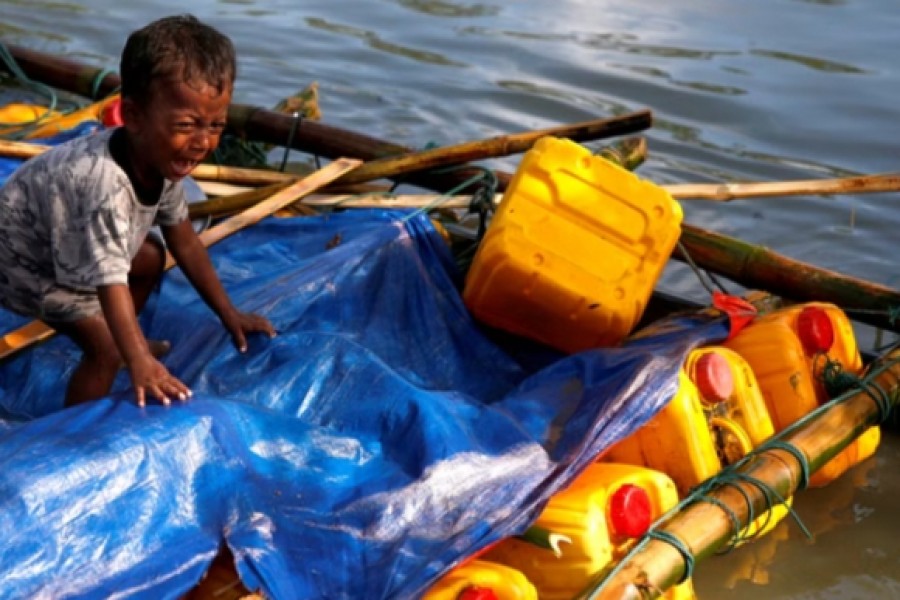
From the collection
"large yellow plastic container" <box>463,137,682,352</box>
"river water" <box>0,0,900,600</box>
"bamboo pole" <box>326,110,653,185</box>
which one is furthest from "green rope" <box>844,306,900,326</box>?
"river water" <box>0,0,900,600</box>

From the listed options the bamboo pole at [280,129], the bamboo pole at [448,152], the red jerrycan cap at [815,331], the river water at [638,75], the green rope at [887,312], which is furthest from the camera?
the river water at [638,75]

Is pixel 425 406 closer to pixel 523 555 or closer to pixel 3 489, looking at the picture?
pixel 523 555

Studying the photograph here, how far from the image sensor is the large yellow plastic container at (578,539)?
3.17 metres

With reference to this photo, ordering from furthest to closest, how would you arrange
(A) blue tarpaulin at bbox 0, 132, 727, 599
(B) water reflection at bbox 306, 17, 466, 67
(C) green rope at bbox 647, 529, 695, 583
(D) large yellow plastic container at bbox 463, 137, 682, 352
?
(B) water reflection at bbox 306, 17, 466, 67
(D) large yellow plastic container at bbox 463, 137, 682, 352
(C) green rope at bbox 647, 529, 695, 583
(A) blue tarpaulin at bbox 0, 132, 727, 599

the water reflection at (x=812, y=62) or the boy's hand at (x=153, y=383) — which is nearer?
the boy's hand at (x=153, y=383)

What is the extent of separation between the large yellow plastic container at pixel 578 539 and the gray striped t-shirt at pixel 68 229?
1176mm

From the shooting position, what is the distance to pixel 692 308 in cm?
456

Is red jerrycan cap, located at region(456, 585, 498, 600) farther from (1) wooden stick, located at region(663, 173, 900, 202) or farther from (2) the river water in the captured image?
(2) the river water

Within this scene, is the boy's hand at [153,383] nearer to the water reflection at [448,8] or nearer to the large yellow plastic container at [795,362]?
the large yellow plastic container at [795,362]

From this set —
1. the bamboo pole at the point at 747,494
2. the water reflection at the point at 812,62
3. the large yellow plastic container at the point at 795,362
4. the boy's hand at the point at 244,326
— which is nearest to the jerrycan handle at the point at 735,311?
the large yellow plastic container at the point at 795,362

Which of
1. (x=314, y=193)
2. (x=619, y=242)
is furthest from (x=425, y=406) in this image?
(x=314, y=193)

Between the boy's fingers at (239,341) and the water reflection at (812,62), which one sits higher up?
the water reflection at (812,62)

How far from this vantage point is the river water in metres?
6.93

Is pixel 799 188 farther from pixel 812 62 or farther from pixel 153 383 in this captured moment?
pixel 812 62
